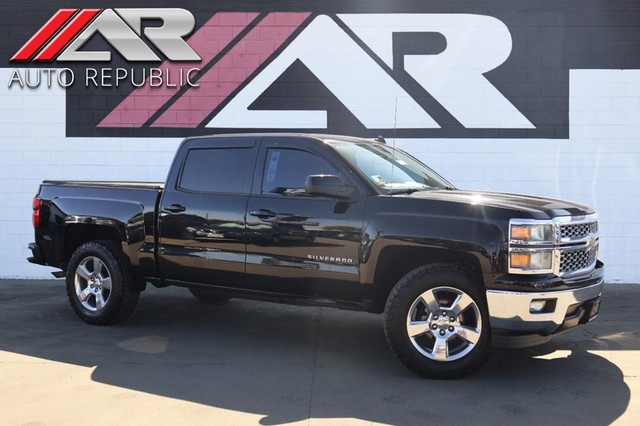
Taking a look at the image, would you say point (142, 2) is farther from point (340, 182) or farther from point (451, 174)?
point (340, 182)

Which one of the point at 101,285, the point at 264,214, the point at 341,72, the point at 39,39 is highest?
the point at 39,39

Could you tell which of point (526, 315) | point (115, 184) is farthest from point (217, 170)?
point (526, 315)

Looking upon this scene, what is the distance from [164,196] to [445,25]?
5658mm

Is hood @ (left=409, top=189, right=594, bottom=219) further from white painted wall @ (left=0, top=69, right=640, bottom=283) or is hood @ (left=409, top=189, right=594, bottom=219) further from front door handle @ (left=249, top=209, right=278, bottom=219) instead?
white painted wall @ (left=0, top=69, right=640, bottom=283)

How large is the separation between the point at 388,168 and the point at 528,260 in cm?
171

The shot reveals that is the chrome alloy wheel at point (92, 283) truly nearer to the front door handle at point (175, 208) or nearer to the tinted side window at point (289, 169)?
the front door handle at point (175, 208)

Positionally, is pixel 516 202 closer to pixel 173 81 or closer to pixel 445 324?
pixel 445 324

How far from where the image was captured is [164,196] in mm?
6738

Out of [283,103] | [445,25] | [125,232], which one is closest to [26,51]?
[283,103]

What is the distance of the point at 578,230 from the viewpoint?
5.34 meters

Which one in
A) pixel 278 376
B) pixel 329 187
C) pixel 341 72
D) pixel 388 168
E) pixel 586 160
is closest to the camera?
pixel 278 376

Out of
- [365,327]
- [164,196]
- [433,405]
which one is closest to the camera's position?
[433,405]

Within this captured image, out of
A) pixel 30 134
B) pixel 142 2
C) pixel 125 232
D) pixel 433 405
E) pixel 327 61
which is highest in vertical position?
pixel 142 2

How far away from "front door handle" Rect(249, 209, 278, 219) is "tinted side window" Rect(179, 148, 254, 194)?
0.94 feet
